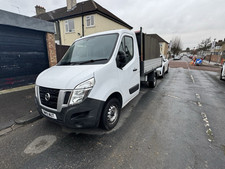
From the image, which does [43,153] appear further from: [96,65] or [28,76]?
[28,76]

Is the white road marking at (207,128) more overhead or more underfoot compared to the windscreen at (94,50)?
more underfoot

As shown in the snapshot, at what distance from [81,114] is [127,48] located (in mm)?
2144

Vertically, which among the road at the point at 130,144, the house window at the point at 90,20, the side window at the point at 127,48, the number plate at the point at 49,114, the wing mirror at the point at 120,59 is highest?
the house window at the point at 90,20

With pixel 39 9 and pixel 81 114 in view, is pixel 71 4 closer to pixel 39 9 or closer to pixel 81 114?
pixel 39 9

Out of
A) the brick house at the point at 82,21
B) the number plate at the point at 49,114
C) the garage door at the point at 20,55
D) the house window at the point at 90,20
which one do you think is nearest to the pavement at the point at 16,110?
the garage door at the point at 20,55

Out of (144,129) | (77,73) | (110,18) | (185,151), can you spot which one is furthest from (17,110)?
(110,18)

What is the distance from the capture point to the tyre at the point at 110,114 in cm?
240

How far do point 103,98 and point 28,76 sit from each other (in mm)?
5929

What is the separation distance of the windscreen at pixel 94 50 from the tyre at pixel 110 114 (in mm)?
975

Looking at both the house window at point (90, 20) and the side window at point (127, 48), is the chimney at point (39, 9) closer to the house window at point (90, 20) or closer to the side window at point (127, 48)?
the house window at point (90, 20)

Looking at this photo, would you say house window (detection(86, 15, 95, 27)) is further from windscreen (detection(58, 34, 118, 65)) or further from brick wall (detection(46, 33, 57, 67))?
windscreen (detection(58, 34, 118, 65))

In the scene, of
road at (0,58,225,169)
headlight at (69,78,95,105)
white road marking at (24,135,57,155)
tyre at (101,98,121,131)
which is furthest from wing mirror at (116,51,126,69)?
white road marking at (24,135,57,155)

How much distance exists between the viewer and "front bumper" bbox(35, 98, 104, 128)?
77.7 inches

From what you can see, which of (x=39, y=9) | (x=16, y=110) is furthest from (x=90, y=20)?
(x=16, y=110)
